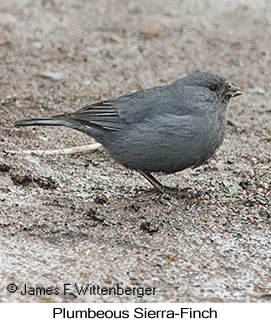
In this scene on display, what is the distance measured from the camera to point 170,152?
607 cm

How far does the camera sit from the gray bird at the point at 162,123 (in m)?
6.11

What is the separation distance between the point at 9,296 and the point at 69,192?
6.09 feet

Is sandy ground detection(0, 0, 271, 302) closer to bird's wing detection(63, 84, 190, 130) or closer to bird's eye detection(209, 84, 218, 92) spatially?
bird's wing detection(63, 84, 190, 130)

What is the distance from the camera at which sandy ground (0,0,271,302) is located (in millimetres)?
5059

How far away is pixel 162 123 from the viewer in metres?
6.20

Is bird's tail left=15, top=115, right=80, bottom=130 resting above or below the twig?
below

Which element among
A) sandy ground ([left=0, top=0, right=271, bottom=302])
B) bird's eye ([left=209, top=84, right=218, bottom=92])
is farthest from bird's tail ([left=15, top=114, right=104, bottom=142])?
bird's eye ([left=209, top=84, right=218, bottom=92])

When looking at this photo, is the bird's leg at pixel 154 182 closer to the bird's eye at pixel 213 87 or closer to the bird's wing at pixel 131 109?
the bird's wing at pixel 131 109

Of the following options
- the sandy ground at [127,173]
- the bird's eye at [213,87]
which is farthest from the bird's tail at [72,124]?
the bird's eye at [213,87]

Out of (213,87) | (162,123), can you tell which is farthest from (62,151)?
(213,87)

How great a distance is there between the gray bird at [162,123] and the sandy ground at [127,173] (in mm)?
364

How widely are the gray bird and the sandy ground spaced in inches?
14.3

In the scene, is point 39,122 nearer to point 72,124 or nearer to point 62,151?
point 72,124

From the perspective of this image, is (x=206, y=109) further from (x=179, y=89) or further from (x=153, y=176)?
(x=153, y=176)
